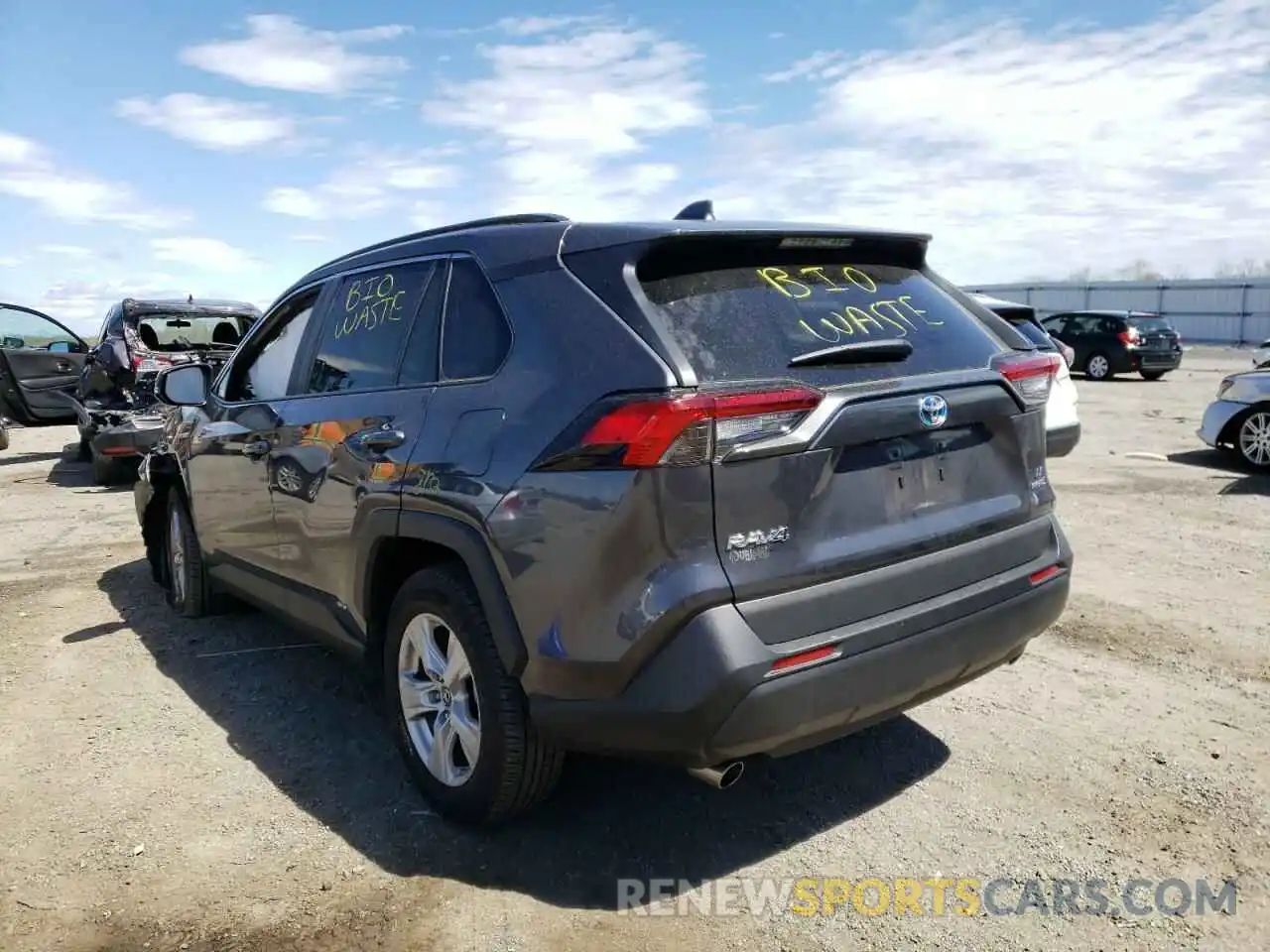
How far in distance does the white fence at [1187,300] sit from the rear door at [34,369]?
33.8 meters

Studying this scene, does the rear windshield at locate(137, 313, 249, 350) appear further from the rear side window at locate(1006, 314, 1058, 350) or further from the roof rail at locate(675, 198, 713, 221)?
the roof rail at locate(675, 198, 713, 221)

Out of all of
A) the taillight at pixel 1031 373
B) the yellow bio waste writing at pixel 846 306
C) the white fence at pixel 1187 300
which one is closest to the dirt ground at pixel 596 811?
the taillight at pixel 1031 373

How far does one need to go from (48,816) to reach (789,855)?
2504 mm

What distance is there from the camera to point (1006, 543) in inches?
121

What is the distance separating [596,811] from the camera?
10.7ft

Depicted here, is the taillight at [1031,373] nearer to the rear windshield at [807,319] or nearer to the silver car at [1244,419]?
the rear windshield at [807,319]

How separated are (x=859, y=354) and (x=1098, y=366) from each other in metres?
21.4

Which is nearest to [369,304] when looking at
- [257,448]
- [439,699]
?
[257,448]

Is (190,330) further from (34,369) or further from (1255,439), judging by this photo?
(1255,439)

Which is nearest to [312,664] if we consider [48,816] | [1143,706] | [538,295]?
[48,816]

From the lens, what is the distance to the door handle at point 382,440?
3.23m

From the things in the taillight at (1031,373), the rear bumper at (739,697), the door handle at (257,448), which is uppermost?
the taillight at (1031,373)

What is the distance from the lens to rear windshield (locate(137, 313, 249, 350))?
36.6 ft

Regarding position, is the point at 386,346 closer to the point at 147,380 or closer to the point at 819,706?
the point at 819,706
